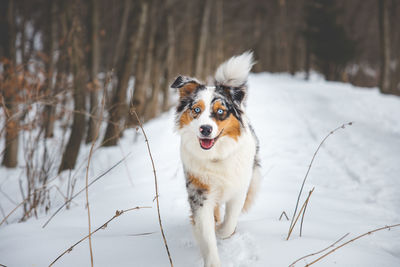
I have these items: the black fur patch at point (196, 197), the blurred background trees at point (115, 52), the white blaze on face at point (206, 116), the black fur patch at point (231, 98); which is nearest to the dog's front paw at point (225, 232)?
the black fur patch at point (196, 197)

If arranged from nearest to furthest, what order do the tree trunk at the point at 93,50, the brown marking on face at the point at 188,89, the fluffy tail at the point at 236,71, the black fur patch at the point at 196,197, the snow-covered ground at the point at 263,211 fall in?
1. the snow-covered ground at the point at 263,211
2. the black fur patch at the point at 196,197
3. the brown marking on face at the point at 188,89
4. the fluffy tail at the point at 236,71
5. the tree trunk at the point at 93,50

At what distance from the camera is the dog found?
2.13 m

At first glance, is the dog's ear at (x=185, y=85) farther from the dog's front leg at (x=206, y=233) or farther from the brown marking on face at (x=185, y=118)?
the dog's front leg at (x=206, y=233)

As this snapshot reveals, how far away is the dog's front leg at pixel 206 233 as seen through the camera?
1919 mm

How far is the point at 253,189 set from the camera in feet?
9.41

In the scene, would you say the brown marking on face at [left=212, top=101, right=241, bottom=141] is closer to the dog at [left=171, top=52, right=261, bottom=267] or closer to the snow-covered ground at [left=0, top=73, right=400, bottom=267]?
the dog at [left=171, top=52, right=261, bottom=267]

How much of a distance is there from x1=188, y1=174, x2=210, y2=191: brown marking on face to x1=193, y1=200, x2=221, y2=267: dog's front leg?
119 millimetres

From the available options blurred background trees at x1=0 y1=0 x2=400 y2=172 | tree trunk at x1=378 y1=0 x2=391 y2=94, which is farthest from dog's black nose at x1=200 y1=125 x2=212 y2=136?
tree trunk at x1=378 y1=0 x2=391 y2=94

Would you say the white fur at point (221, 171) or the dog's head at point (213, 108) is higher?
the dog's head at point (213, 108)

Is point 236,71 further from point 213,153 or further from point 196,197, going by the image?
point 196,197

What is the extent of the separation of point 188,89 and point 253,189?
4.41 feet

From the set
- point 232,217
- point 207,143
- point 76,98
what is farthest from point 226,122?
point 76,98

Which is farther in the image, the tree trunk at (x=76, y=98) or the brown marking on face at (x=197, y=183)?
the tree trunk at (x=76, y=98)

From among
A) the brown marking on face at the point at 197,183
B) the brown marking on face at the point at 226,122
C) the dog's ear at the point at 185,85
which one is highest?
the dog's ear at the point at 185,85
